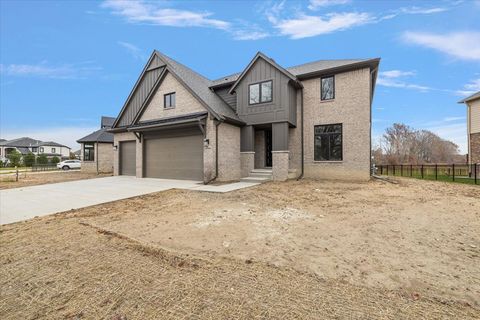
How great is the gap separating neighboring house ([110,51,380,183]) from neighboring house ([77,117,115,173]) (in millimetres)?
9431

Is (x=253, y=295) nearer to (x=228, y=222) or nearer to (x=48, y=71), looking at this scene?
(x=228, y=222)

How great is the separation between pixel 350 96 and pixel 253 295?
1307cm

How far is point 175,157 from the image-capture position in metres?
13.9

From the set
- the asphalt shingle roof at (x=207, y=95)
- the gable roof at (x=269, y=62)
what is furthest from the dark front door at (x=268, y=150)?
the gable roof at (x=269, y=62)

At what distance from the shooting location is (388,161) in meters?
28.7

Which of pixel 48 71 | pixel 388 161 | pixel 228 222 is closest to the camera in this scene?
pixel 228 222

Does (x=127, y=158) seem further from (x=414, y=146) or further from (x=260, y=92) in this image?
(x=414, y=146)

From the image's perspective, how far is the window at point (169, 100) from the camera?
47.3 feet

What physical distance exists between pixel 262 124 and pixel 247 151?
1961mm

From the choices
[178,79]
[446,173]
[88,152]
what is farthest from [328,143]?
[88,152]

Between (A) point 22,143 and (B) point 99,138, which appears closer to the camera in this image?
(B) point 99,138

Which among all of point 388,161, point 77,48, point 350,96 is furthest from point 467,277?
point 388,161

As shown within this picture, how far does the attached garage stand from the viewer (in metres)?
12.9

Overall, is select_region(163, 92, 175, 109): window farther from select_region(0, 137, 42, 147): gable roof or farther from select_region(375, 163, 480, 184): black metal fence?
select_region(0, 137, 42, 147): gable roof
